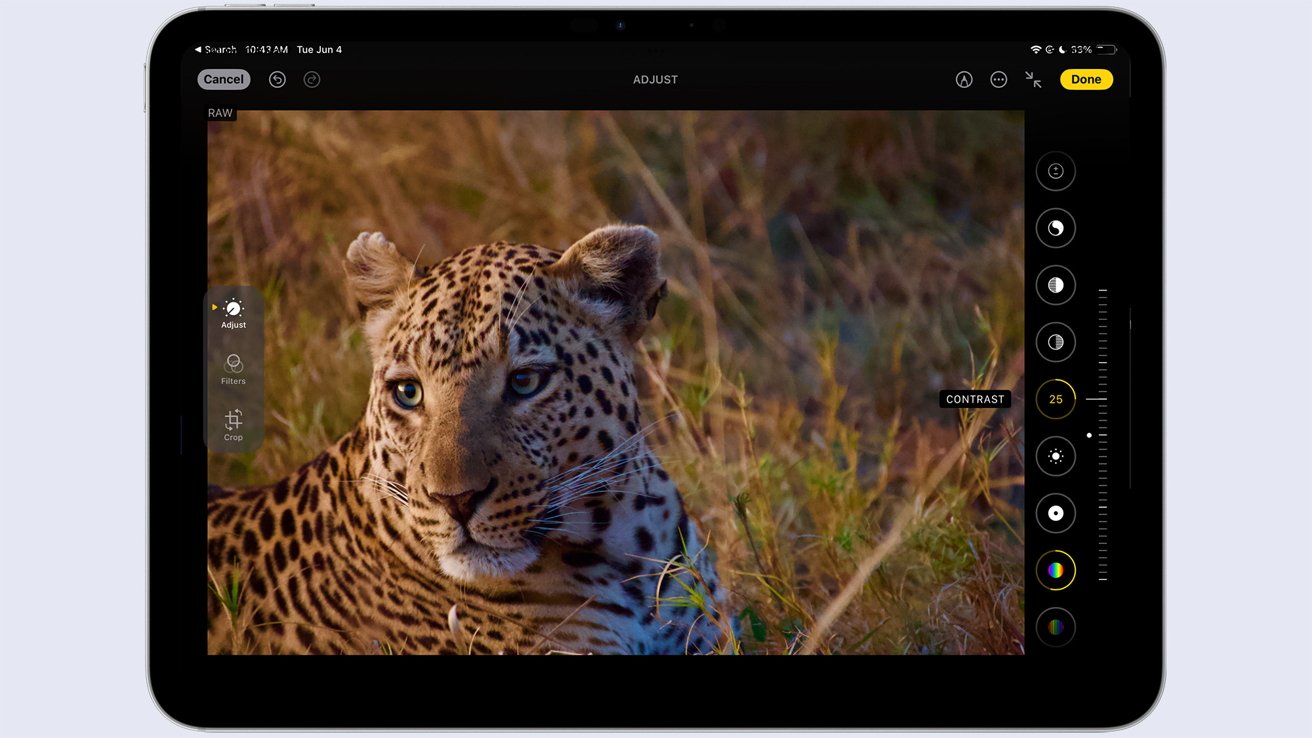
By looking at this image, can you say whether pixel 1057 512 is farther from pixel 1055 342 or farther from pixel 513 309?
pixel 513 309

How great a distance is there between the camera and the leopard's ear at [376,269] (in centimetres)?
374

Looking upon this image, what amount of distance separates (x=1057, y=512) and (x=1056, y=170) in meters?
0.80

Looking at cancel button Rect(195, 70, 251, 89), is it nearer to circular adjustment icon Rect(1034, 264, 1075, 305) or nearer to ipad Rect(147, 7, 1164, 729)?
ipad Rect(147, 7, 1164, 729)

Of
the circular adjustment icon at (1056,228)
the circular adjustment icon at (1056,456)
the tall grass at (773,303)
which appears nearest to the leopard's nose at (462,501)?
the tall grass at (773,303)

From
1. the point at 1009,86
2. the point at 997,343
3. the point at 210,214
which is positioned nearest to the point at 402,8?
the point at 210,214

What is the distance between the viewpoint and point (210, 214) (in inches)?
137

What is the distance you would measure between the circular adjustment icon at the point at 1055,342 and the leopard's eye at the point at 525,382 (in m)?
1.22

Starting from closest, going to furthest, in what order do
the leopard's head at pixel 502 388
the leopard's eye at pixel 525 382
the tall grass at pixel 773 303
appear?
the leopard's head at pixel 502 388
the leopard's eye at pixel 525 382
the tall grass at pixel 773 303

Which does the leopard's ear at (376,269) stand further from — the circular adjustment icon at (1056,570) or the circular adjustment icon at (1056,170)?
the circular adjustment icon at (1056,570)

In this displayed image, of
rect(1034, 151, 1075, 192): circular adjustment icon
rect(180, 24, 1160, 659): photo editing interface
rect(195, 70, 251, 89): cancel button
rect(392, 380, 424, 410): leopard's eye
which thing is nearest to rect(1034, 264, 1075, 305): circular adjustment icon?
rect(180, 24, 1160, 659): photo editing interface

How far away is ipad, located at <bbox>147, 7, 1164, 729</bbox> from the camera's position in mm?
3299

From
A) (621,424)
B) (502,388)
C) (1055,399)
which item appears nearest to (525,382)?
(502,388)

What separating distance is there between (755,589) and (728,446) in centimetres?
107

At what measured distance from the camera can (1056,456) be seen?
3303 millimetres
